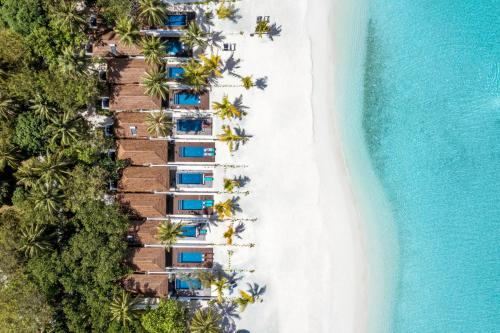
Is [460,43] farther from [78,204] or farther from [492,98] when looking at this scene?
[78,204]

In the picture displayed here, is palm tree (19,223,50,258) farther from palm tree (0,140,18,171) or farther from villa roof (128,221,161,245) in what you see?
villa roof (128,221,161,245)

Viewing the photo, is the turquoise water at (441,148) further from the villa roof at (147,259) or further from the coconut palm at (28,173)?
the coconut palm at (28,173)

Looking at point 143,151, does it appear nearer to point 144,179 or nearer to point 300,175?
point 144,179

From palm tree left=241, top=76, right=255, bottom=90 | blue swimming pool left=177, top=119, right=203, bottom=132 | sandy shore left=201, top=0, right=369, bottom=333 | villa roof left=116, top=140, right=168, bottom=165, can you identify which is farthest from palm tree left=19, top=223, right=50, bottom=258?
palm tree left=241, top=76, right=255, bottom=90

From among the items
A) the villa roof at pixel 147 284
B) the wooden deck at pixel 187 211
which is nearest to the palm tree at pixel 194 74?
the wooden deck at pixel 187 211

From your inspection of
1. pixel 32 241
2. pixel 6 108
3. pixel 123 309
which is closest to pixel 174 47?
pixel 6 108

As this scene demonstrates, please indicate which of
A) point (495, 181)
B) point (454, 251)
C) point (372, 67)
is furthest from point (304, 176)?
point (495, 181)
